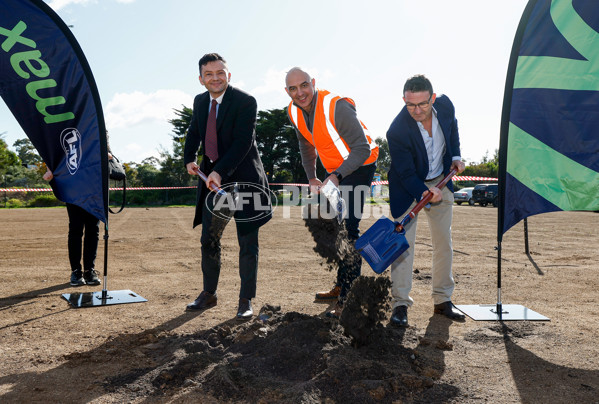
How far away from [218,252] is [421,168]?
7.00 ft

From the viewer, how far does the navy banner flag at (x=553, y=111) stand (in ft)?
12.8

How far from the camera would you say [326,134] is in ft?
13.4

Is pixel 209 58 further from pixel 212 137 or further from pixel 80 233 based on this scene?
pixel 80 233

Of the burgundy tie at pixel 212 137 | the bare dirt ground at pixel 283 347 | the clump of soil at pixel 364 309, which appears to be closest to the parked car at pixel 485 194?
the bare dirt ground at pixel 283 347

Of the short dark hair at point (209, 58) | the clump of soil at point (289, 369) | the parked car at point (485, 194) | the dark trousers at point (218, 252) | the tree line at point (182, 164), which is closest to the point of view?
the clump of soil at point (289, 369)

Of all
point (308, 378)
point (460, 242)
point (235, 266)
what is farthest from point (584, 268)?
point (308, 378)

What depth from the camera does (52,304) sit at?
4.70m

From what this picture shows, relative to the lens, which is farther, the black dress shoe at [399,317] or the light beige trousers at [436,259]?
the light beige trousers at [436,259]

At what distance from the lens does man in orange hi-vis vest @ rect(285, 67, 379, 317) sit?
3.88 metres

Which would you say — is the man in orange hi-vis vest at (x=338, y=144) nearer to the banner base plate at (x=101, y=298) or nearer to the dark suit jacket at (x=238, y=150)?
the dark suit jacket at (x=238, y=150)

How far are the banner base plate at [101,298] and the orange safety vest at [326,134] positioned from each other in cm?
246

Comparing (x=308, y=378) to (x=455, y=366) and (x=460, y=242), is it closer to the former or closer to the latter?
(x=455, y=366)

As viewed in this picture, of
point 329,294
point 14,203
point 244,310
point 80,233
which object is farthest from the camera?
point 14,203

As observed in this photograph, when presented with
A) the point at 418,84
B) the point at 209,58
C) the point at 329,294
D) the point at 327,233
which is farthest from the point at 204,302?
the point at 418,84
